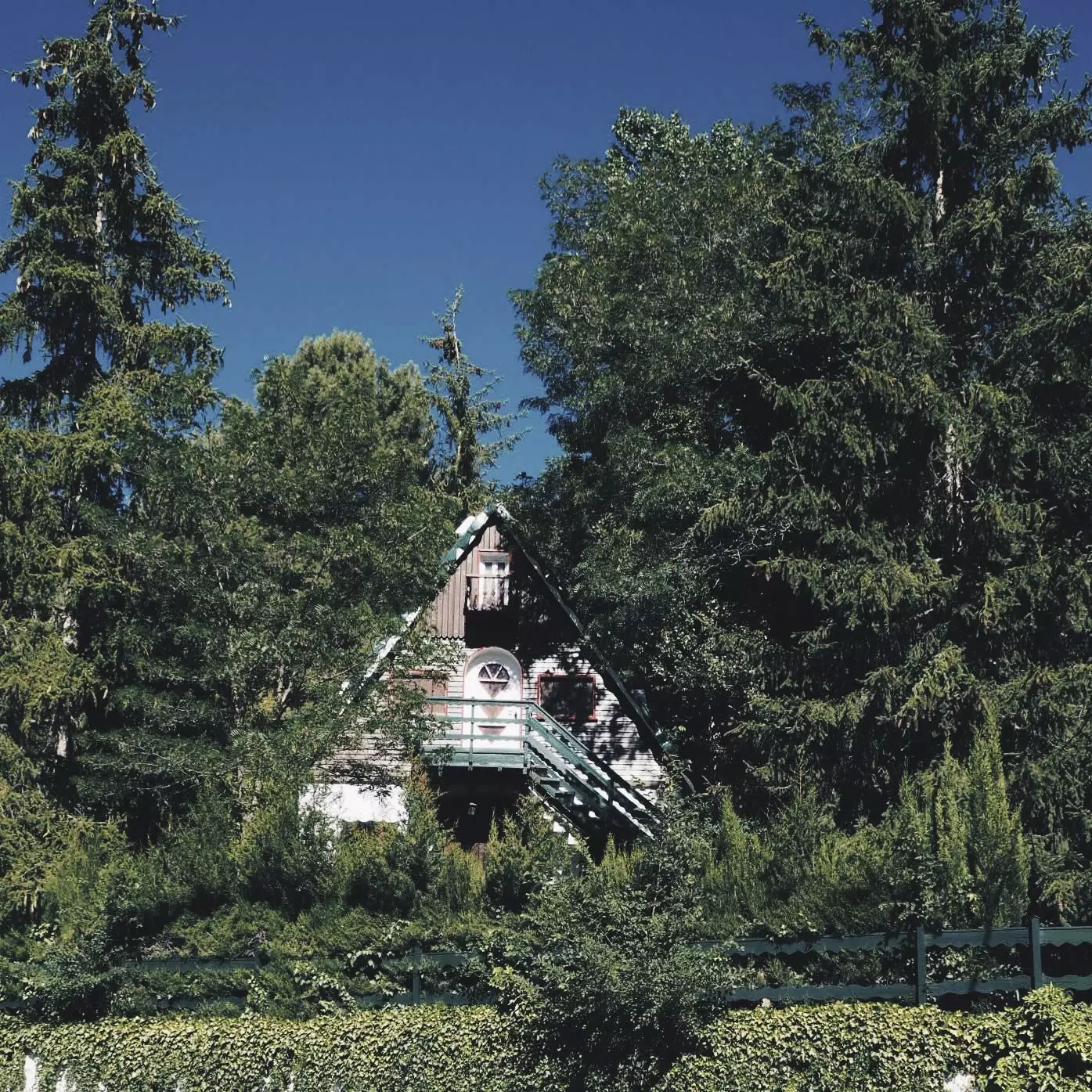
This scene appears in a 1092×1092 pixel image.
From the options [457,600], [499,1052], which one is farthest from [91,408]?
[499,1052]

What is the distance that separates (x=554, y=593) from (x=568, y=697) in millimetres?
2311

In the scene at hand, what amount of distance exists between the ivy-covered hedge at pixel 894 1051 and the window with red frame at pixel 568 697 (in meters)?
12.7

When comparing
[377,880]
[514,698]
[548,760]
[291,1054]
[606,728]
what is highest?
[514,698]

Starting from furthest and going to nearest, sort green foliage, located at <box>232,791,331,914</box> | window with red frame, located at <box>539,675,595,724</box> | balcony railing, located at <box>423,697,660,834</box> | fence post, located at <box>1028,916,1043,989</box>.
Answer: window with red frame, located at <box>539,675,595,724</box> → balcony railing, located at <box>423,697,660,834</box> → green foliage, located at <box>232,791,331,914</box> → fence post, located at <box>1028,916,1043,989</box>

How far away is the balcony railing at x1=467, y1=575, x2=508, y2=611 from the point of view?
2406 cm

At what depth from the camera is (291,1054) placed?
12.7m

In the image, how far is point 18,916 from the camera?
16.8 metres

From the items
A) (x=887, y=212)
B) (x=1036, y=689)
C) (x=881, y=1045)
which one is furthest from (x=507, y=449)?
(x=881, y=1045)

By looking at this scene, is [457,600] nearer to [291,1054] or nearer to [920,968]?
[291,1054]

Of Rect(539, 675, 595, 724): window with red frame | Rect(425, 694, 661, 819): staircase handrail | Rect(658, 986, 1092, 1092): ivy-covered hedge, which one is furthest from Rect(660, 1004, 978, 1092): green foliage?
Rect(539, 675, 595, 724): window with red frame

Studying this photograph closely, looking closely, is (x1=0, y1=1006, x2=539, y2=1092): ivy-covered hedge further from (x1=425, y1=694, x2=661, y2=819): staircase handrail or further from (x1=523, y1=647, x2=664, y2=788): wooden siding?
(x1=523, y1=647, x2=664, y2=788): wooden siding

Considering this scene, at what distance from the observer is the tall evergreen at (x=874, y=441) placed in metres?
17.7

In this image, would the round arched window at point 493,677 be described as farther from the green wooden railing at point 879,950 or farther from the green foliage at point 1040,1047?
the green foliage at point 1040,1047

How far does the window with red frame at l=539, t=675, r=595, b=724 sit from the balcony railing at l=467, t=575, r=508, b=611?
1.63m
